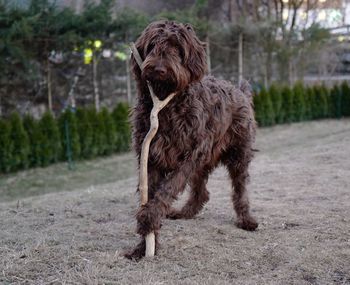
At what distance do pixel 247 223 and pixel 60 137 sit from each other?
9422 millimetres

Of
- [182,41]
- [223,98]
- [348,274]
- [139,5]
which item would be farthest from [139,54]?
[139,5]

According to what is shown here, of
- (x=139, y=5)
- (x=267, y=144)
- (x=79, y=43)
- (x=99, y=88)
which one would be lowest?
(x=267, y=144)

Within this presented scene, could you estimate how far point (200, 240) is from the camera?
4.71 metres

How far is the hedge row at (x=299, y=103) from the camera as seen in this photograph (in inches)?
748

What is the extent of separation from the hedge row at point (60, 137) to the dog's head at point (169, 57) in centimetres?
902

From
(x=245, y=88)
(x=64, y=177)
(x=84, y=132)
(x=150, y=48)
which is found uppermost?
(x=150, y=48)

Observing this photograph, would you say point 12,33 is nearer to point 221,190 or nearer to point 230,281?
point 221,190

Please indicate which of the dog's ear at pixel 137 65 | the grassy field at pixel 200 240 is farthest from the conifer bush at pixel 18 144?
the dog's ear at pixel 137 65

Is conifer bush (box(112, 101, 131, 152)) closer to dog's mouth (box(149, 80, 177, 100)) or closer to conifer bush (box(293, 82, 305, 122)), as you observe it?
conifer bush (box(293, 82, 305, 122))

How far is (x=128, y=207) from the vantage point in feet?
20.5

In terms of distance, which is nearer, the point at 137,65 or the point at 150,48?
the point at 150,48

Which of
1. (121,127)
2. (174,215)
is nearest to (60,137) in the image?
(121,127)

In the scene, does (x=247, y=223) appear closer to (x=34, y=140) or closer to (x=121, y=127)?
(x=34, y=140)

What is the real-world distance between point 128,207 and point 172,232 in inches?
55.2
